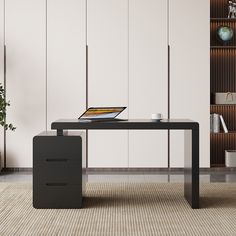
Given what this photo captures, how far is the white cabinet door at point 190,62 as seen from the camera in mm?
6297

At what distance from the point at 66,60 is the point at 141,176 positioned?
163 centimetres

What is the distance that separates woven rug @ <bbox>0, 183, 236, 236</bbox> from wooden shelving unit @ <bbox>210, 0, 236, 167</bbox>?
68.6 inches

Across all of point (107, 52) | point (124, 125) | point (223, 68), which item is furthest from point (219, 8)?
point (124, 125)

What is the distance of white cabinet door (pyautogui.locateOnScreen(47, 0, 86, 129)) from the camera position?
247 inches

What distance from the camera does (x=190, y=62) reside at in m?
6.30

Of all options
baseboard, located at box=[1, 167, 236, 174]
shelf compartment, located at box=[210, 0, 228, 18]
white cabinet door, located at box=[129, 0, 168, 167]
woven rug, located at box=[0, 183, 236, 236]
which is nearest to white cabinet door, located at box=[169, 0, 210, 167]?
white cabinet door, located at box=[129, 0, 168, 167]

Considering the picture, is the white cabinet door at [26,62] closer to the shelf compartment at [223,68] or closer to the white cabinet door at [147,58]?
the white cabinet door at [147,58]

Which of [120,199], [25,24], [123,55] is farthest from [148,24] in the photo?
[120,199]

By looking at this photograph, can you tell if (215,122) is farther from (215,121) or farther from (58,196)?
(58,196)

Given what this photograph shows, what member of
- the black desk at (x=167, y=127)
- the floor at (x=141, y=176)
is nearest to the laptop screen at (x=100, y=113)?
the black desk at (x=167, y=127)

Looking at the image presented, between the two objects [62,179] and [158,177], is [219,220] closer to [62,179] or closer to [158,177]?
[62,179]

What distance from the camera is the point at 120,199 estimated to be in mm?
4492

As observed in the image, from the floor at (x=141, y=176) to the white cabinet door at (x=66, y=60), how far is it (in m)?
0.77

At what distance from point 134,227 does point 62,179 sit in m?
0.81
